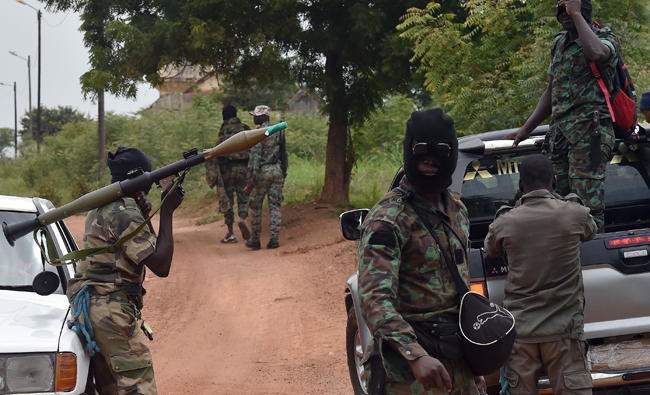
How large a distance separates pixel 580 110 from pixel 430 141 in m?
2.35

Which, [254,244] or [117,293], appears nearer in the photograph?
[117,293]

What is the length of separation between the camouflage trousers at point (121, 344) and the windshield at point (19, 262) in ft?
2.76

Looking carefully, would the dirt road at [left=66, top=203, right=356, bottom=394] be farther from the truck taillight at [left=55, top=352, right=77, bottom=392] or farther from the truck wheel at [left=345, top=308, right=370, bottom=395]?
the truck taillight at [left=55, top=352, right=77, bottom=392]

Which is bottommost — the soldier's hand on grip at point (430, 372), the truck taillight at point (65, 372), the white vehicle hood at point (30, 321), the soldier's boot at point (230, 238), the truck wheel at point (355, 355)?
the soldier's boot at point (230, 238)

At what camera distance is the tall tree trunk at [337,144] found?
14695 millimetres

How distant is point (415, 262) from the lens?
9.92 feet

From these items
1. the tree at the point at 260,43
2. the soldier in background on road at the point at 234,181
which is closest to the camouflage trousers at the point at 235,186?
the soldier in background on road at the point at 234,181

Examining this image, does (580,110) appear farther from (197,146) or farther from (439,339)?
(197,146)

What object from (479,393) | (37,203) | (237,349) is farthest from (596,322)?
(237,349)

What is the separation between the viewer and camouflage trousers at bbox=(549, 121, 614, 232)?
485 cm

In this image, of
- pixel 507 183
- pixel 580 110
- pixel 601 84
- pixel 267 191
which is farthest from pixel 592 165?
pixel 267 191

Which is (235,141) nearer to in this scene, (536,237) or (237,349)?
(536,237)

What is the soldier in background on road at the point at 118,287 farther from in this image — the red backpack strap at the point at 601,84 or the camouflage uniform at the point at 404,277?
the red backpack strap at the point at 601,84

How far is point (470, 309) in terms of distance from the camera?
Answer: 117 inches
